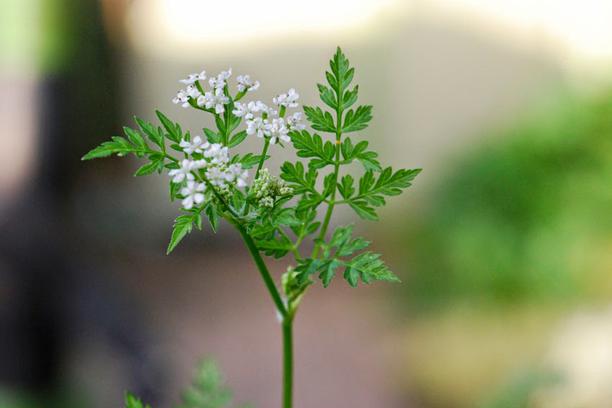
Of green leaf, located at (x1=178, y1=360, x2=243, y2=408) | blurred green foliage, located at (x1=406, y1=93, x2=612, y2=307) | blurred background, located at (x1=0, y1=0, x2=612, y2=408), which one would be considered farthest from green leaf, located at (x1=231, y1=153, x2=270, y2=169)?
blurred green foliage, located at (x1=406, y1=93, x2=612, y2=307)

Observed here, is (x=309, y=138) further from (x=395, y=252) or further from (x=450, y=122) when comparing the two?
(x=450, y=122)

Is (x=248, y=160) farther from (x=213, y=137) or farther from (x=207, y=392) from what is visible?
(x=207, y=392)

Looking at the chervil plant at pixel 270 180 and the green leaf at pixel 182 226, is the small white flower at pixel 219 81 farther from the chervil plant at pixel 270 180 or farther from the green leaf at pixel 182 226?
the green leaf at pixel 182 226

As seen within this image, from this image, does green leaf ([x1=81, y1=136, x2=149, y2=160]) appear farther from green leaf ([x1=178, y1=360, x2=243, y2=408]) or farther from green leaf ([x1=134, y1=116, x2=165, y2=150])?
green leaf ([x1=178, y1=360, x2=243, y2=408])

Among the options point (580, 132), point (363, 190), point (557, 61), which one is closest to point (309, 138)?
point (363, 190)

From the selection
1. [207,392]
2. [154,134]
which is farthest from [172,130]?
[207,392]
